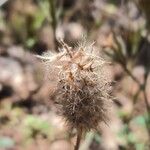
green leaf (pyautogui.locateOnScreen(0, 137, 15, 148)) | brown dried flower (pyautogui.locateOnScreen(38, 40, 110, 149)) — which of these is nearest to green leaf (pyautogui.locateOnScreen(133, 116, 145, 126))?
green leaf (pyautogui.locateOnScreen(0, 137, 15, 148))

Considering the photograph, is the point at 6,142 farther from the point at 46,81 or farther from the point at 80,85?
the point at 80,85

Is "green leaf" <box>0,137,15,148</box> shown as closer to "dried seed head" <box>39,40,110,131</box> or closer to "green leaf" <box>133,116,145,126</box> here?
"green leaf" <box>133,116,145,126</box>

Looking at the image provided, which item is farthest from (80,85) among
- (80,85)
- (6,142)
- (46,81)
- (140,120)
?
(6,142)

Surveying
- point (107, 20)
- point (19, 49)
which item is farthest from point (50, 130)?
point (107, 20)

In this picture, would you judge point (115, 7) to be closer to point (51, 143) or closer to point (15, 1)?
point (15, 1)

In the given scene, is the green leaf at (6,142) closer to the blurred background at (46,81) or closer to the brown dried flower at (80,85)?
the blurred background at (46,81)

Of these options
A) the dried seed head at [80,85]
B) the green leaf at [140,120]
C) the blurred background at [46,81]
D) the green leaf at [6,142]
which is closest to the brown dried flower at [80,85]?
the dried seed head at [80,85]
